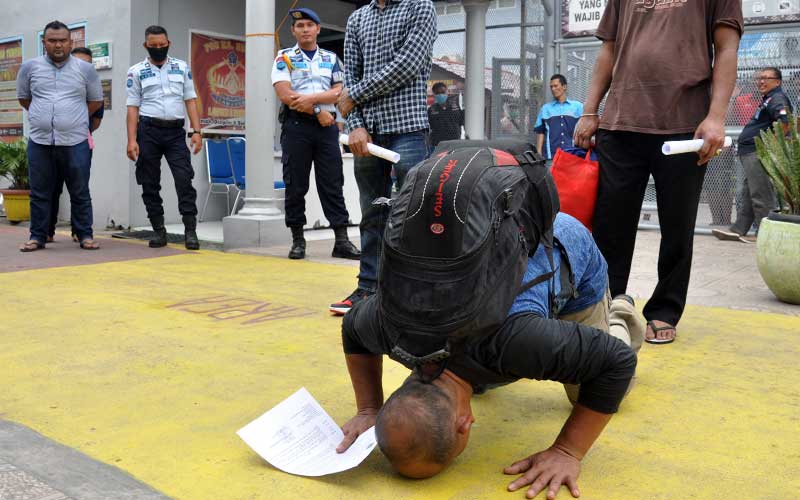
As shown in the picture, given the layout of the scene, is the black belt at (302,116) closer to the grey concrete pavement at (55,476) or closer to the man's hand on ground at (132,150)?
the man's hand on ground at (132,150)

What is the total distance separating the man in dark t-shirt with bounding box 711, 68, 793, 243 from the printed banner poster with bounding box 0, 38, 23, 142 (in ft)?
26.9

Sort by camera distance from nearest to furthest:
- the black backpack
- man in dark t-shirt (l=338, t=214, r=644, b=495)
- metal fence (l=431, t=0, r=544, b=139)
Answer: the black backpack → man in dark t-shirt (l=338, t=214, r=644, b=495) → metal fence (l=431, t=0, r=544, b=139)

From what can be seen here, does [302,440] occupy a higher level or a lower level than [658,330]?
lower

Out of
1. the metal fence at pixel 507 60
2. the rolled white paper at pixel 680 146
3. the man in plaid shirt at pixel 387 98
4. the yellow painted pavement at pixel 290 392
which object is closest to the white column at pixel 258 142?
the yellow painted pavement at pixel 290 392

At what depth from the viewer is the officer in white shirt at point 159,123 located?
7.42 metres

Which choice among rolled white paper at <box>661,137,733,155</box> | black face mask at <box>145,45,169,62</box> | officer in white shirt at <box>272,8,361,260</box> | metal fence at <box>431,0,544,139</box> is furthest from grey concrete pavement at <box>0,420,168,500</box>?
metal fence at <box>431,0,544,139</box>

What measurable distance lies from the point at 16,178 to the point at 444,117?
17.6 ft

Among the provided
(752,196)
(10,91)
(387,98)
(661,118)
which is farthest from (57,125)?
(752,196)

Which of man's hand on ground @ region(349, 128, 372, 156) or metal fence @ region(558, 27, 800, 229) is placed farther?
metal fence @ region(558, 27, 800, 229)

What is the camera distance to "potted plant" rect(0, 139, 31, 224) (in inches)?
365

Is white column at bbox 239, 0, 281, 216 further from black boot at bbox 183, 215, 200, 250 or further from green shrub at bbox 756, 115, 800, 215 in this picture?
green shrub at bbox 756, 115, 800, 215

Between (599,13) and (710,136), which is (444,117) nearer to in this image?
(599,13)

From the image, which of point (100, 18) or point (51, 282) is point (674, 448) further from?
point (100, 18)

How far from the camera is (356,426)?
248 cm
